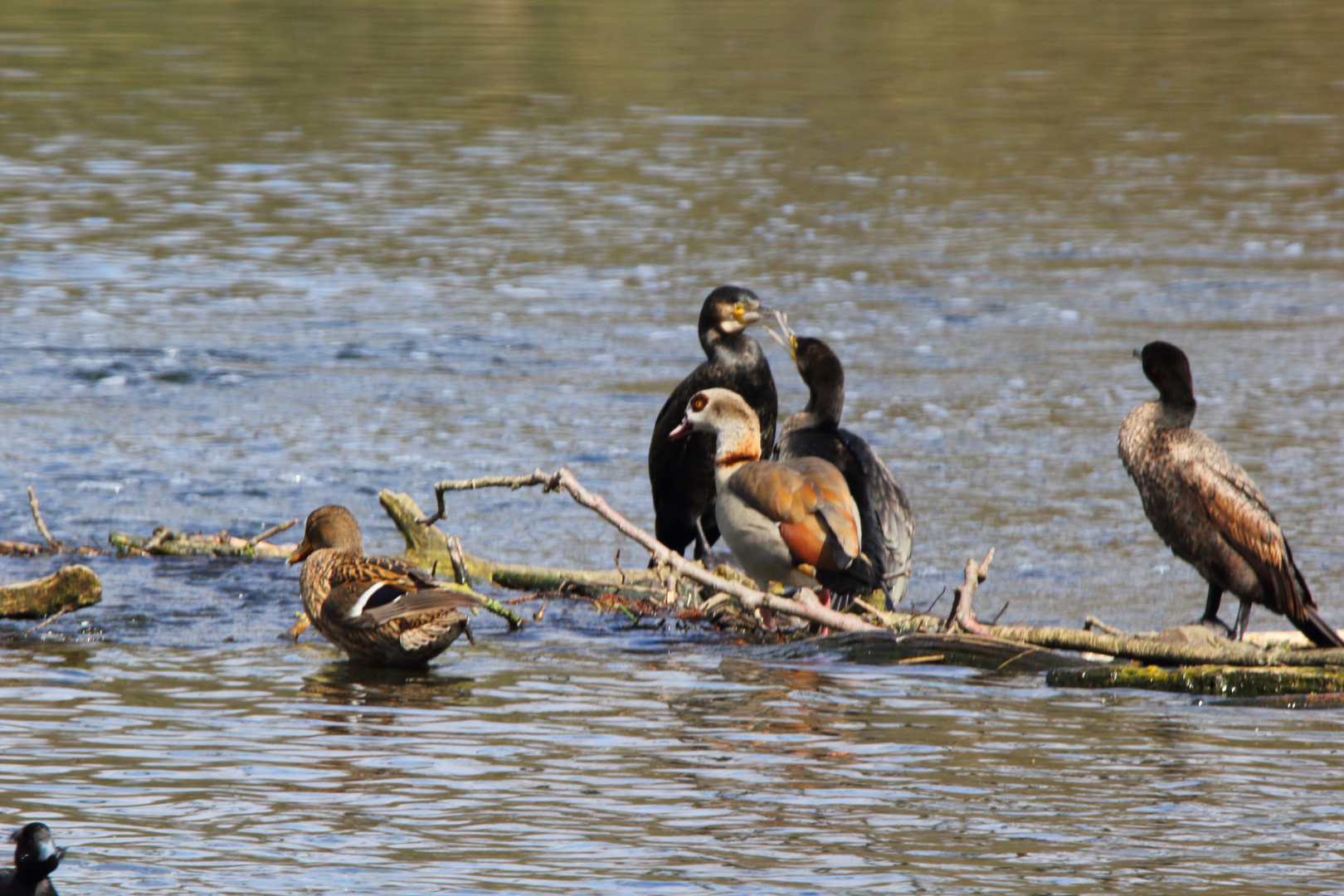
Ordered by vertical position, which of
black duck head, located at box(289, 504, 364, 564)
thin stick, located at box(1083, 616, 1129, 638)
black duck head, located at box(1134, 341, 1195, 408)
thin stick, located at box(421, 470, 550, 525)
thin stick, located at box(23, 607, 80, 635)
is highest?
black duck head, located at box(1134, 341, 1195, 408)

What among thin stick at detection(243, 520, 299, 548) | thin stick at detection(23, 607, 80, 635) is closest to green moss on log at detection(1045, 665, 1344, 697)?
thin stick at detection(243, 520, 299, 548)

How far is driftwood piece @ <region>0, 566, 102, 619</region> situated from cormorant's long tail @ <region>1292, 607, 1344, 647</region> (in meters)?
3.78

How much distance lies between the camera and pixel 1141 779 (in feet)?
16.5

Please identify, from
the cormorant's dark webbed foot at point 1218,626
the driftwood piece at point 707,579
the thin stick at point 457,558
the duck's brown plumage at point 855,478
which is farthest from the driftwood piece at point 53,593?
the cormorant's dark webbed foot at point 1218,626

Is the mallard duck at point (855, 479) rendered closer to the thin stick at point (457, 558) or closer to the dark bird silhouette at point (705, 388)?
the dark bird silhouette at point (705, 388)

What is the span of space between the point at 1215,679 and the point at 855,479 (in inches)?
62.7

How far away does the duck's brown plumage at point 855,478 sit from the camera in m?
6.47

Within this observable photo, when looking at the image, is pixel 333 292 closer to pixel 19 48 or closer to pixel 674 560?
pixel 674 560

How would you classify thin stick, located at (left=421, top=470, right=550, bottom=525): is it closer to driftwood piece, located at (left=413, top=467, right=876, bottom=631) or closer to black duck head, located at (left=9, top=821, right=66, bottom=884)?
driftwood piece, located at (left=413, top=467, right=876, bottom=631)

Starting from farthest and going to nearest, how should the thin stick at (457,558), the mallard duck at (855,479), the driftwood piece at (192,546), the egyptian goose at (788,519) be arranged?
the driftwood piece at (192,546)
the thin stick at (457,558)
the mallard duck at (855,479)
the egyptian goose at (788,519)

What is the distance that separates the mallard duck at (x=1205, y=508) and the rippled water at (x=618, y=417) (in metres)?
0.63

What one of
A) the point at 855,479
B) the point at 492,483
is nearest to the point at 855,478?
the point at 855,479

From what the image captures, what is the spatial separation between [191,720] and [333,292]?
9695 mm

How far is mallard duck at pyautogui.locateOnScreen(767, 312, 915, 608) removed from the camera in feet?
21.2
